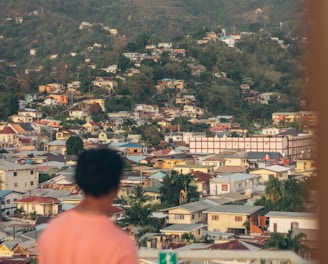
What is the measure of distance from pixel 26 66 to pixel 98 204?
64.0ft

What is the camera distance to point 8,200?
30.1 feet

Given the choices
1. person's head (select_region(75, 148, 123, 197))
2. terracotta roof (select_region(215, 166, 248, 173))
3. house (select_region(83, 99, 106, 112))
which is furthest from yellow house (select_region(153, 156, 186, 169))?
person's head (select_region(75, 148, 123, 197))

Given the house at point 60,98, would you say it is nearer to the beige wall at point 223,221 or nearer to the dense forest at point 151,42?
the dense forest at point 151,42

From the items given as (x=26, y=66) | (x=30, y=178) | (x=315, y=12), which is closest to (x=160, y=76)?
(x=26, y=66)

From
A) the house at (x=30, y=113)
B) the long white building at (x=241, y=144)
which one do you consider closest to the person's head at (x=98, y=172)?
the long white building at (x=241, y=144)

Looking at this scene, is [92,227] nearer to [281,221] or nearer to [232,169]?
[281,221]

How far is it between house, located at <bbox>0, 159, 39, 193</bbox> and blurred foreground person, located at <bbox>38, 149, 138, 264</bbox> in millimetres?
9435

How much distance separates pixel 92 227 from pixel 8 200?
29.1 feet

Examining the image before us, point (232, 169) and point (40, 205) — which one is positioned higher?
point (232, 169)

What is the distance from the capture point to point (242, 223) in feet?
25.1

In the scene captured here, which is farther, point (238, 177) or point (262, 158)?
point (262, 158)

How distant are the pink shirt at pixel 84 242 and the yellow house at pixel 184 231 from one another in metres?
6.12

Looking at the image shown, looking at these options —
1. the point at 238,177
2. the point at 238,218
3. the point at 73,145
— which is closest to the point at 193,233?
the point at 238,218

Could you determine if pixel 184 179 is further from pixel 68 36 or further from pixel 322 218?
pixel 68 36
